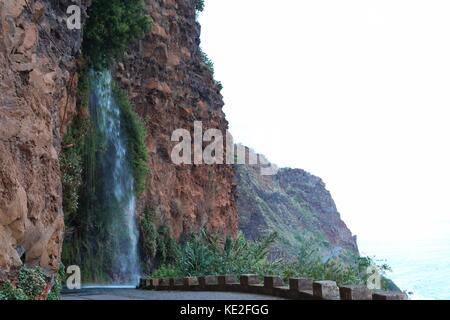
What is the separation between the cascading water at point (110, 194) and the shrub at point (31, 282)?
1241 centimetres

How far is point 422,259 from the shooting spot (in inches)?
2596

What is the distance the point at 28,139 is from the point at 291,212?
229 feet

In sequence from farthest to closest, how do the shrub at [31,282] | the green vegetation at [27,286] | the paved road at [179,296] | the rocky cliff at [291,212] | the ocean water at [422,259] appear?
the rocky cliff at [291,212] < the ocean water at [422,259] < the paved road at [179,296] < the shrub at [31,282] < the green vegetation at [27,286]

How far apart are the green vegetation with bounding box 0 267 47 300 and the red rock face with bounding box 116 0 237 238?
16594mm

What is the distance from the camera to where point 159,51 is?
3053 cm

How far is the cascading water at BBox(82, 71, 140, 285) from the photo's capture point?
76.2 ft

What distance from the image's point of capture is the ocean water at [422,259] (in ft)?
168

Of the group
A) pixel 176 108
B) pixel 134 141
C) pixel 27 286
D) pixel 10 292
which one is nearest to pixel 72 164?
pixel 134 141

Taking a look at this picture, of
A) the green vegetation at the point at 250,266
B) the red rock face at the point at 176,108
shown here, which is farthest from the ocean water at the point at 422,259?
the green vegetation at the point at 250,266

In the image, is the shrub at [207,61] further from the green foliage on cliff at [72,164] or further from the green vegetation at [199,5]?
the green foliage on cliff at [72,164]

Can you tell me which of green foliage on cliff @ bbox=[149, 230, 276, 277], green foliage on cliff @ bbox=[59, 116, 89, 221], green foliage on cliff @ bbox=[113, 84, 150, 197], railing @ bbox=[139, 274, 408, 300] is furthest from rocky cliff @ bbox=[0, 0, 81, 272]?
green foliage on cliff @ bbox=[113, 84, 150, 197]

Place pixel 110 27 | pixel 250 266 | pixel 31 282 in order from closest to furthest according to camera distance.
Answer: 1. pixel 31 282
2. pixel 250 266
3. pixel 110 27

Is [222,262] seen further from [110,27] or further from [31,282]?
[31,282]
